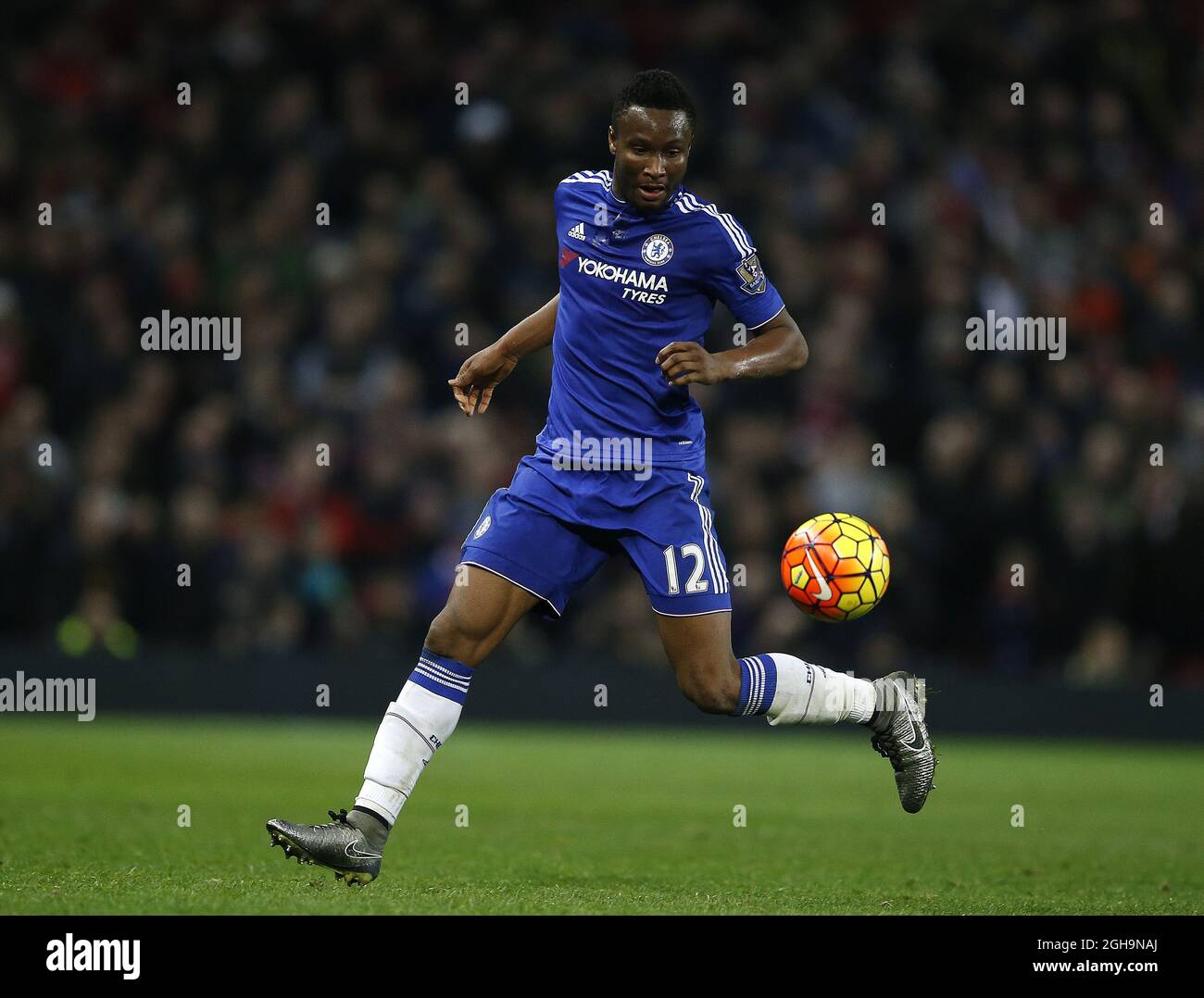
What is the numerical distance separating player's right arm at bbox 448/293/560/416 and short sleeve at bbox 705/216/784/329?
0.69 metres

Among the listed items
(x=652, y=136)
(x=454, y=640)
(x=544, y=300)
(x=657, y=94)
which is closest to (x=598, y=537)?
(x=454, y=640)

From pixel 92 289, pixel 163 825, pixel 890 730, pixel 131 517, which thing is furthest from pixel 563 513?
pixel 92 289

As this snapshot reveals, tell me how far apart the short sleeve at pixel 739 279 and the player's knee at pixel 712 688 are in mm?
1267

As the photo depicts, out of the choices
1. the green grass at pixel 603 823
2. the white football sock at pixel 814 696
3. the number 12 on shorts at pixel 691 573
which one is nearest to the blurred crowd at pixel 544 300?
the green grass at pixel 603 823

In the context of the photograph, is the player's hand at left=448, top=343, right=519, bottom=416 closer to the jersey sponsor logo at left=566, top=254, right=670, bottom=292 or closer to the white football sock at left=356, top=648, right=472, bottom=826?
the jersey sponsor logo at left=566, top=254, right=670, bottom=292

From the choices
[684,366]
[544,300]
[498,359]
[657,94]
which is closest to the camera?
[684,366]

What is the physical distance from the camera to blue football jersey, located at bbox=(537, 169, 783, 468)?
6.40 metres

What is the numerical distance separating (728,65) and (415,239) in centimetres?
387

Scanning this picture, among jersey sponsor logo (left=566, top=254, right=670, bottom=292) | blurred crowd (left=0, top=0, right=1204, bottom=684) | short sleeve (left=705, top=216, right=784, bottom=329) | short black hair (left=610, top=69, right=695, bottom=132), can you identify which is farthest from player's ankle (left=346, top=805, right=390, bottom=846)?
blurred crowd (left=0, top=0, right=1204, bottom=684)

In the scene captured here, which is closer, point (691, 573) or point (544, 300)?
point (691, 573)

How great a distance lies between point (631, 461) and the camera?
640 centimetres

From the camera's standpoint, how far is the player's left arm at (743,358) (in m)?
6.05

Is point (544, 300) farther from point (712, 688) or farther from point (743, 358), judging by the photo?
point (712, 688)

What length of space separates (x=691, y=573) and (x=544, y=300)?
8.90m
